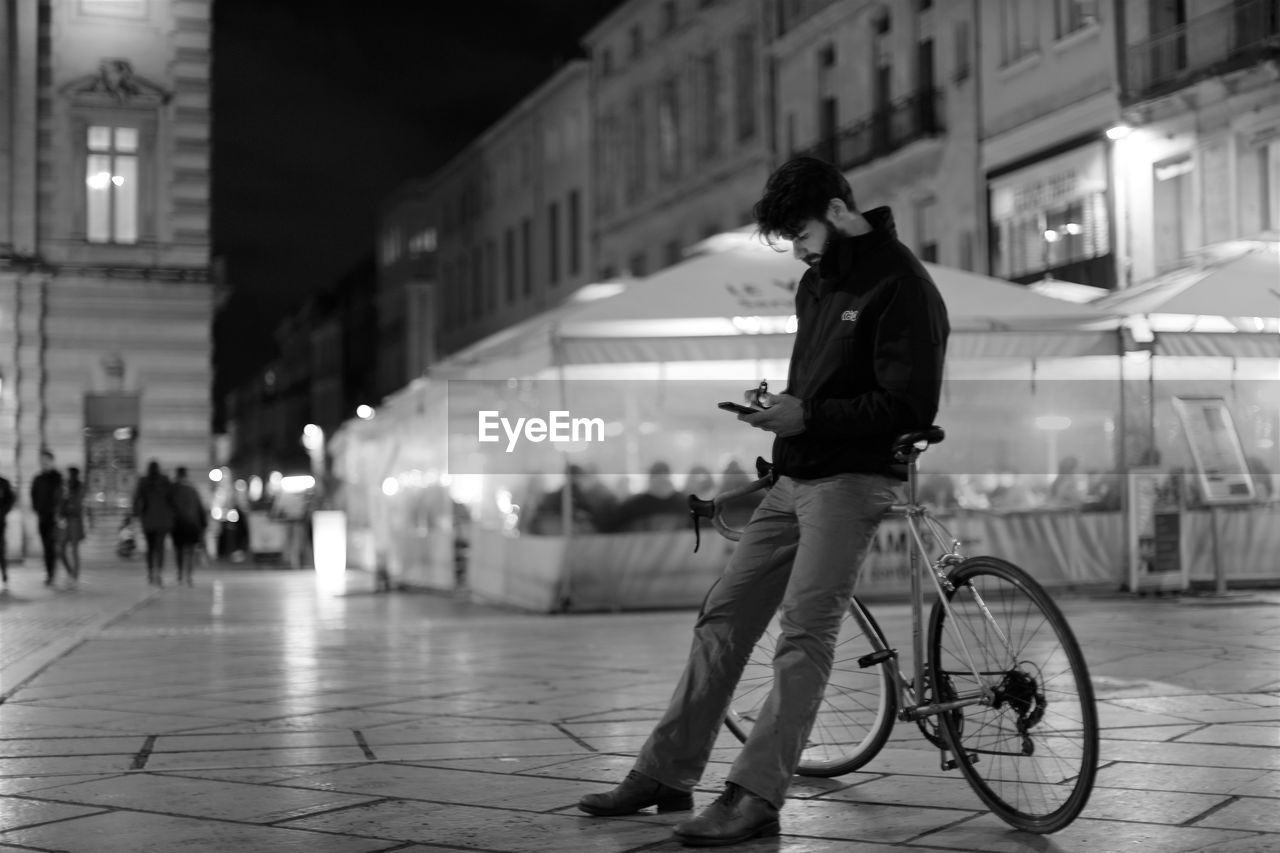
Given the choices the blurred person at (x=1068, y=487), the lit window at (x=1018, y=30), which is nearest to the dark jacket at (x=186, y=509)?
the blurred person at (x=1068, y=487)

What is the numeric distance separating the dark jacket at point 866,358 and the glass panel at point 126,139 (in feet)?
107

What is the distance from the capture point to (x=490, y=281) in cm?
6188

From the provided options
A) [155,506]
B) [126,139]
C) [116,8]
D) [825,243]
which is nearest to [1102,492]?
[825,243]

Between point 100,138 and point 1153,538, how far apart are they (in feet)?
83.4

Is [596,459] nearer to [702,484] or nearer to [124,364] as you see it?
[702,484]

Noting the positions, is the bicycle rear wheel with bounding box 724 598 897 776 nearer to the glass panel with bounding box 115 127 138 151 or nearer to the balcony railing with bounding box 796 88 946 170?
the balcony railing with bounding box 796 88 946 170

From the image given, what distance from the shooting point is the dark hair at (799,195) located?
17.9ft

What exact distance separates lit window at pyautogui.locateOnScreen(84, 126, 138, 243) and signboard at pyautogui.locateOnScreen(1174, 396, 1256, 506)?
2459 centimetres

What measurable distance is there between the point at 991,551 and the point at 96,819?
11899mm

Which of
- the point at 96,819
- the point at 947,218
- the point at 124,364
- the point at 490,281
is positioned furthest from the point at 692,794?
the point at 490,281

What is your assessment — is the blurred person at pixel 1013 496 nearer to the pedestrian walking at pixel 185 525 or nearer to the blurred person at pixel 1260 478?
the blurred person at pixel 1260 478

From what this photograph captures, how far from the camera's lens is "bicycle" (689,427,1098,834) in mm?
5117

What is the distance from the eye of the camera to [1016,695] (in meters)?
5.34

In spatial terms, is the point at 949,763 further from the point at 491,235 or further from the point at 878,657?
the point at 491,235
